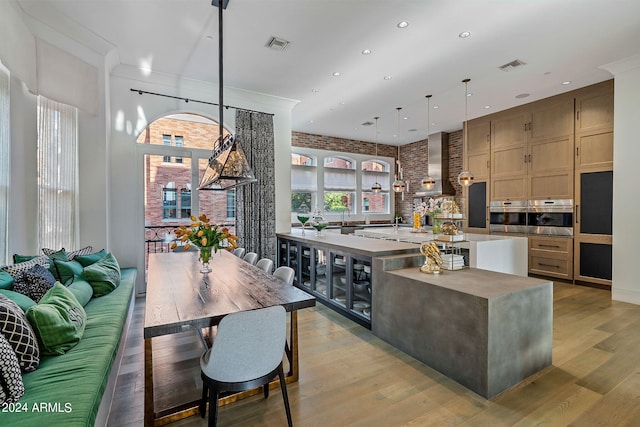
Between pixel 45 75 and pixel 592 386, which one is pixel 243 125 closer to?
pixel 45 75

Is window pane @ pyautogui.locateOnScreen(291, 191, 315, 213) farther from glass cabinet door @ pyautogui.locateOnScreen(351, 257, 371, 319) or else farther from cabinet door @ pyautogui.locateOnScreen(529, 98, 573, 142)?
cabinet door @ pyautogui.locateOnScreen(529, 98, 573, 142)

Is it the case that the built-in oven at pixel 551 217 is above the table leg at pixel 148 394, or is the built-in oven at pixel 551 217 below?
above

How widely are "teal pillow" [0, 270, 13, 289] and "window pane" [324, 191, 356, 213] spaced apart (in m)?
6.59

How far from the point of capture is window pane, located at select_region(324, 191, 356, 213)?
8.41m

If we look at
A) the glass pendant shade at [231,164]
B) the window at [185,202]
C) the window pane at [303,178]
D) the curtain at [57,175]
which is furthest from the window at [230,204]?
the window pane at [303,178]

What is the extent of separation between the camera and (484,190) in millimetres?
6539

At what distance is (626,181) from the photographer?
419cm

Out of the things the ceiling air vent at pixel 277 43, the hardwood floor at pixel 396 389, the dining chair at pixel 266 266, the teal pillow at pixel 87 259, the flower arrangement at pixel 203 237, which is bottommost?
the hardwood floor at pixel 396 389

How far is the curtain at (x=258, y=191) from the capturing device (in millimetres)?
5074

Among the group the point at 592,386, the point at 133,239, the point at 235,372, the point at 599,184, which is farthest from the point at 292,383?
the point at 599,184

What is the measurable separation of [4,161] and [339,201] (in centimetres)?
682

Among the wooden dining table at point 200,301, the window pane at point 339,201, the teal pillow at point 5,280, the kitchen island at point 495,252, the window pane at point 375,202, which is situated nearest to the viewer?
the wooden dining table at point 200,301

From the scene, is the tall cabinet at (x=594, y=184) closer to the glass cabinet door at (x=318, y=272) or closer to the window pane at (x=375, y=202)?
the glass cabinet door at (x=318, y=272)

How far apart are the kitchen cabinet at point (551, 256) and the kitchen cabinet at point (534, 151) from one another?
0.79 meters
